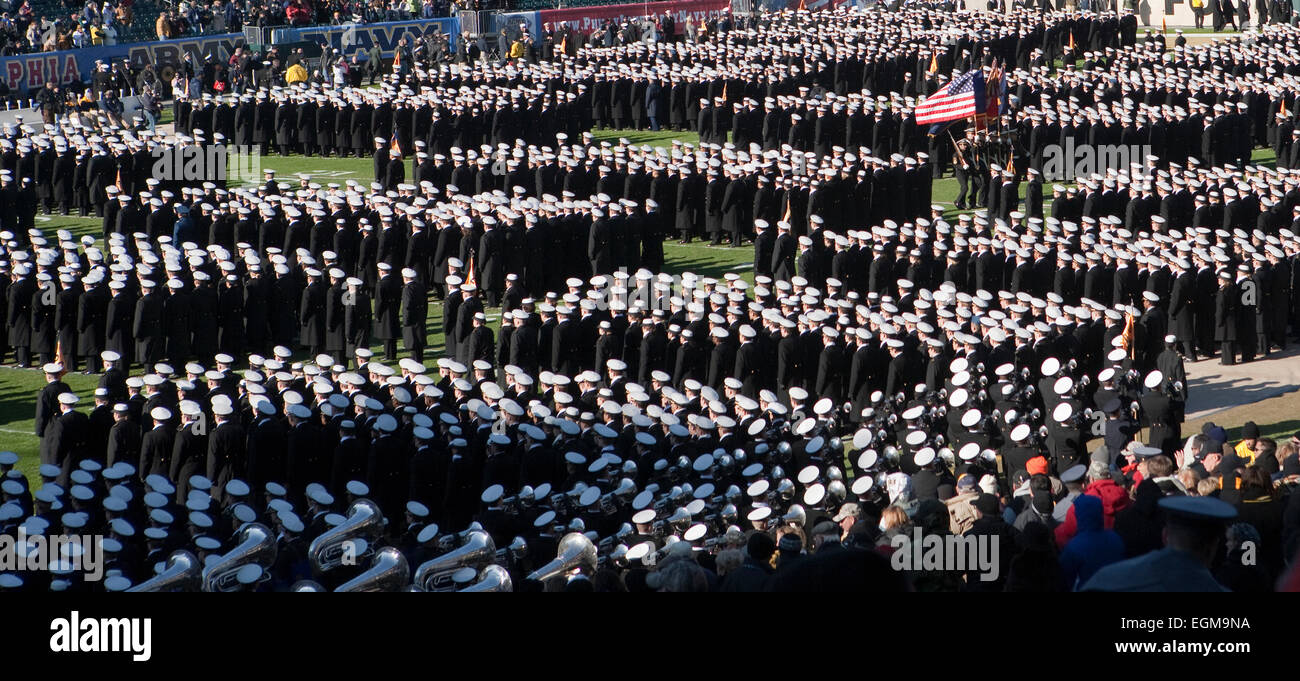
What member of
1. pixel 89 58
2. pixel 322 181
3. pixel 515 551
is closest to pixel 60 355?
pixel 322 181

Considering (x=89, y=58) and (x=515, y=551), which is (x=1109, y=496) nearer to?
(x=515, y=551)

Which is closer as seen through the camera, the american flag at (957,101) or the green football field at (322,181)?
the green football field at (322,181)

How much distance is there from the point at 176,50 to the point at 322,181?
13.8 metres

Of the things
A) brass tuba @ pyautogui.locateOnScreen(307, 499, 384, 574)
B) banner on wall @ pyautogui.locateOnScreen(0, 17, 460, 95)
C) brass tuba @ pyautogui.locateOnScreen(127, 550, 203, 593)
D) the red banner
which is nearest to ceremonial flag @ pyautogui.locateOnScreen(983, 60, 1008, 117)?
the red banner

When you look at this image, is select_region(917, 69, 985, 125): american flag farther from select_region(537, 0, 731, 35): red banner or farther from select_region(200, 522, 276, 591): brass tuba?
select_region(200, 522, 276, 591): brass tuba

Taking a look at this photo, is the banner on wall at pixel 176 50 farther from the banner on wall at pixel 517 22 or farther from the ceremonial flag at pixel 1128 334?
the ceremonial flag at pixel 1128 334

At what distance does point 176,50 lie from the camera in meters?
43.0

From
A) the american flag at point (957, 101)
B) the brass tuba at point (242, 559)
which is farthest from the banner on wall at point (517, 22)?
the brass tuba at point (242, 559)

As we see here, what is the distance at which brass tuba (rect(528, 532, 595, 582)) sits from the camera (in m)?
9.94

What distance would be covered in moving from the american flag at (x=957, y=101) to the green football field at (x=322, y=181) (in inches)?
53.8

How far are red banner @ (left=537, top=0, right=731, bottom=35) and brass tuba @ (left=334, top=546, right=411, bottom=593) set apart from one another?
130 feet

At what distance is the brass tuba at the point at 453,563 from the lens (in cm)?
934

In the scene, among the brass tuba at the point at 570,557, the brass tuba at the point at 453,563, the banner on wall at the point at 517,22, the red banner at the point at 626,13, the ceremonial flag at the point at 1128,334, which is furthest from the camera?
the red banner at the point at 626,13
